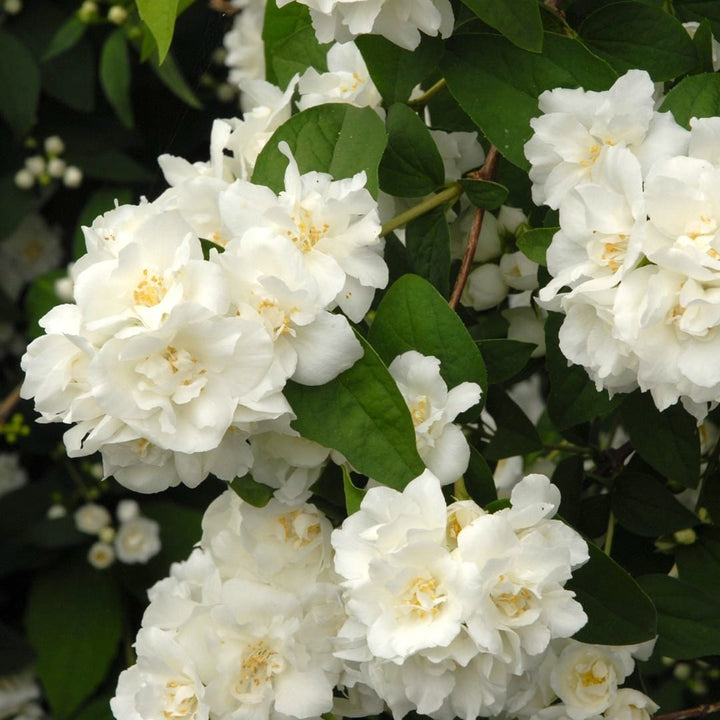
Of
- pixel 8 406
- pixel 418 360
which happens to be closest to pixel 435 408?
pixel 418 360

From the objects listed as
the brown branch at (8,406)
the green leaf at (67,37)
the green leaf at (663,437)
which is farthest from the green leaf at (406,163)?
the brown branch at (8,406)

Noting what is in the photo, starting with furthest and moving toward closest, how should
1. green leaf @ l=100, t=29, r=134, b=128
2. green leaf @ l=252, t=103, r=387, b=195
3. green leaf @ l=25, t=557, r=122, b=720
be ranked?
green leaf @ l=25, t=557, r=122, b=720
green leaf @ l=100, t=29, r=134, b=128
green leaf @ l=252, t=103, r=387, b=195

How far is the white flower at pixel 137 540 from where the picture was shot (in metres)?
2.54

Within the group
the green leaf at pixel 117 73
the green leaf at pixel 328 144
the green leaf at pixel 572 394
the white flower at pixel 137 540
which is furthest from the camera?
the white flower at pixel 137 540

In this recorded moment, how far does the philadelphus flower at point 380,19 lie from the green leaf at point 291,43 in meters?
0.33

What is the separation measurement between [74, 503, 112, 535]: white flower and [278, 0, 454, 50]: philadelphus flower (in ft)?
5.27

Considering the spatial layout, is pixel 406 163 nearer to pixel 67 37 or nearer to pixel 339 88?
pixel 339 88

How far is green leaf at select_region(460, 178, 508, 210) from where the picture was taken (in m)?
1.29

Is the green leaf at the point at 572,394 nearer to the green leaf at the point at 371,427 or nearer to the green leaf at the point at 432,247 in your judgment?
the green leaf at the point at 432,247

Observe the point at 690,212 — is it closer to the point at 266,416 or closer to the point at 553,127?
the point at 553,127

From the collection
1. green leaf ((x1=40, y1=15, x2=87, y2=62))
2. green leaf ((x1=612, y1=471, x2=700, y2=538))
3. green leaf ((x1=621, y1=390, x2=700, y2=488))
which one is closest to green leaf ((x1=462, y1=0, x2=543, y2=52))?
green leaf ((x1=621, y1=390, x2=700, y2=488))

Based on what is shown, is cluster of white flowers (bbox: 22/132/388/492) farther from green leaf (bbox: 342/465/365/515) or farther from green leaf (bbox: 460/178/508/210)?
green leaf (bbox: 460/178/508/210)

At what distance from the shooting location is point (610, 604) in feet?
3.99

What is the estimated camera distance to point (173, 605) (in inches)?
50.3
